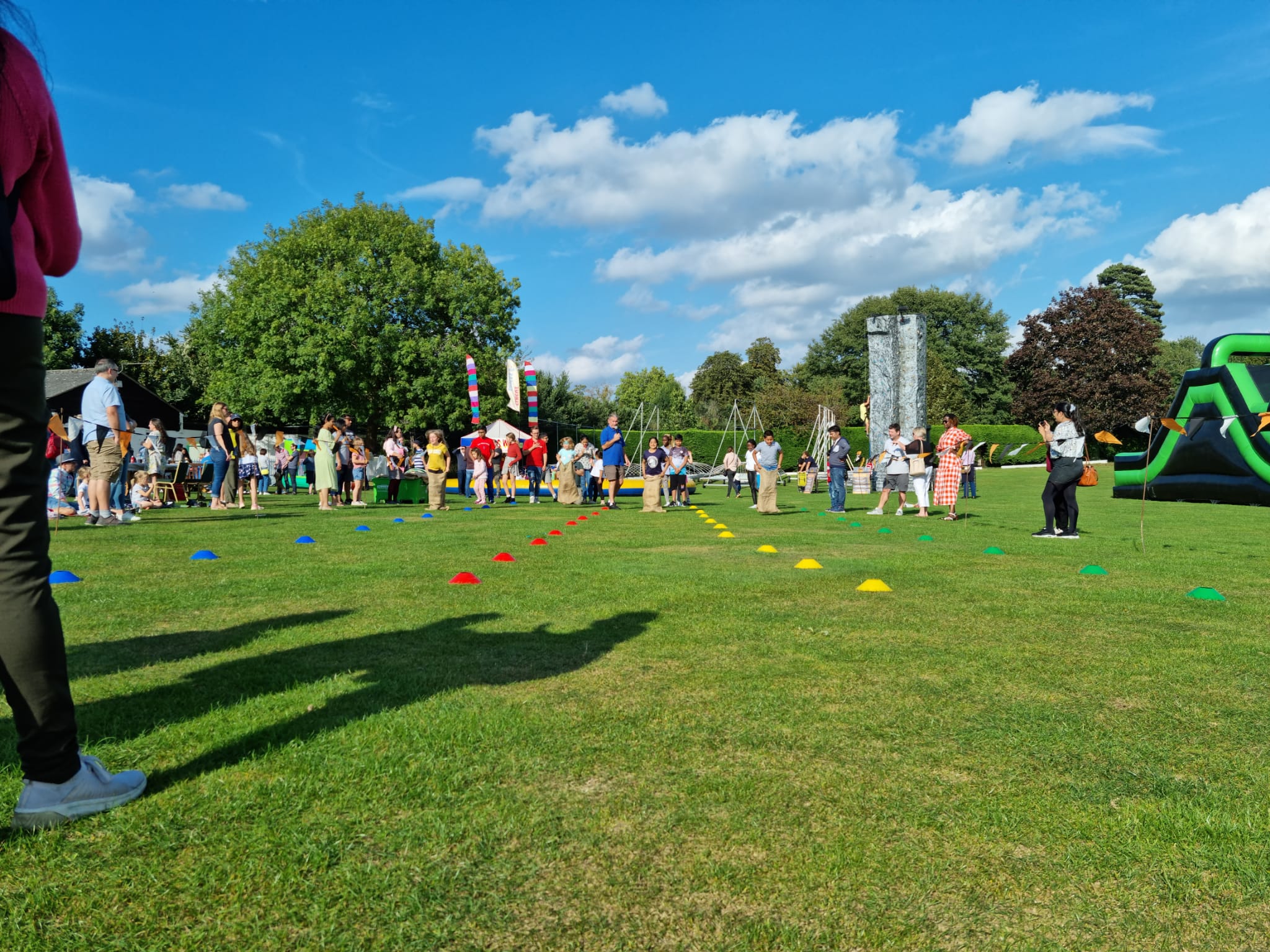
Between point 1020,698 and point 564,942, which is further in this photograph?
point 1020,698

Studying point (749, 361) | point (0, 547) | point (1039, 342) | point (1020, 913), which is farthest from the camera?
point (749, 361)

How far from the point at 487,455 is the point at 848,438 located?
33329 mm

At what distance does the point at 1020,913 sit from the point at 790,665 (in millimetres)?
2430

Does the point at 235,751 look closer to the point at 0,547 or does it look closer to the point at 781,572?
the point at 0,547

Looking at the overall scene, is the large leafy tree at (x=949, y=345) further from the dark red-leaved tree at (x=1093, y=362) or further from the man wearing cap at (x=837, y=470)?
the man wearing cap at (x=837, y=470)

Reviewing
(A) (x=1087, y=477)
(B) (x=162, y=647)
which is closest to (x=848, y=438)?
(A) (x=1087, y=477)

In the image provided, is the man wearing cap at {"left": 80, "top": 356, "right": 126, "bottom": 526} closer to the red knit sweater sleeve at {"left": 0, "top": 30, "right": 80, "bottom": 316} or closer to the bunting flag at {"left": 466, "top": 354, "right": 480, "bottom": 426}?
the red knit sweater sleeve at {"left": 0, "top": 30, "right": 80, "bottom": 316}

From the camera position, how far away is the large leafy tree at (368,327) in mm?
42000

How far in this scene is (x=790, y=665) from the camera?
453cm

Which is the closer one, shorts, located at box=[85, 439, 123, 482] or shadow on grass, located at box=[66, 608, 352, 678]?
shadow on grass, located at box=[66, 608, 352, 678]

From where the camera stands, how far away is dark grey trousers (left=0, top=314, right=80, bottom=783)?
2408 mm

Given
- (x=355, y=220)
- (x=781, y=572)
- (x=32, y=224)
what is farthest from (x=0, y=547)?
(x=355, y=220)

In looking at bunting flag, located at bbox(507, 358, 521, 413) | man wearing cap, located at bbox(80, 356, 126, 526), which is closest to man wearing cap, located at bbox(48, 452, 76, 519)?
man wearing cap, located at bbox(80, 356, 126, 526)

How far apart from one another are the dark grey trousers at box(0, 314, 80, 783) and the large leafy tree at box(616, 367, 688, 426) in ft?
298
